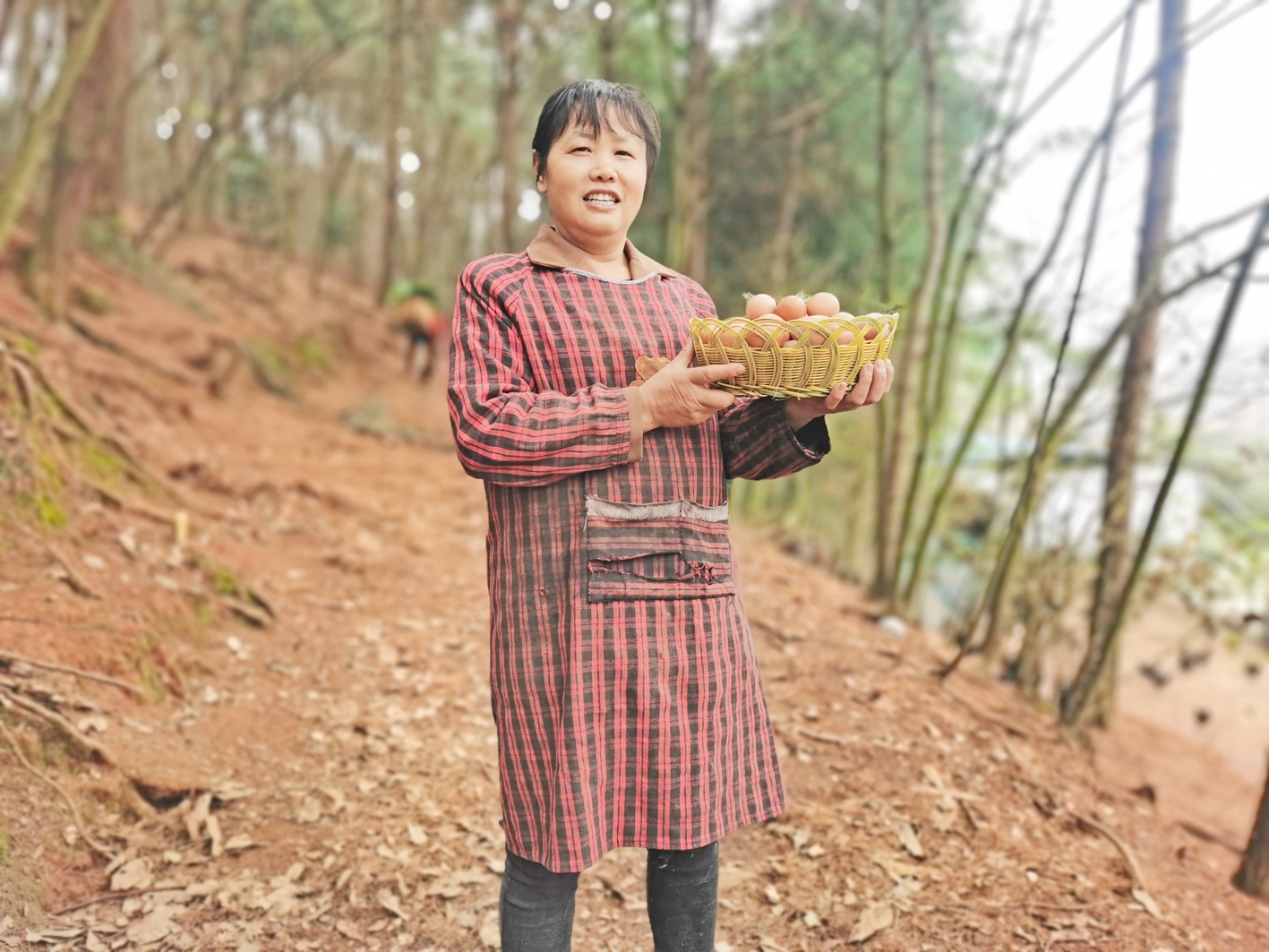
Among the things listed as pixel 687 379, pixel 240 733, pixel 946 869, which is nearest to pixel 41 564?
pixel 240 733

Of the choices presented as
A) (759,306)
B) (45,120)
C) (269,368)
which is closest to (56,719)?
(759,306)

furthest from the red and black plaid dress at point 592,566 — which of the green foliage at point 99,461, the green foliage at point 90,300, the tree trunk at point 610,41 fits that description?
the green foliage at point 90,300

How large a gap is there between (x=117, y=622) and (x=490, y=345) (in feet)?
7.17

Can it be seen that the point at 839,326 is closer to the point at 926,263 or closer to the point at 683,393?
the point at 683,393

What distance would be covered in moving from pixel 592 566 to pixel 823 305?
0.63 metres

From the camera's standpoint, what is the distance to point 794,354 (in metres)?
1.50

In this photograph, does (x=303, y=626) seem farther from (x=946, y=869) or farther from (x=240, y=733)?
(x=946, y=869)

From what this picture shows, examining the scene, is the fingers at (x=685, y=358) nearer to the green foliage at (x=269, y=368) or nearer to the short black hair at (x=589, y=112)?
the short black hair at (x=589, y=112)

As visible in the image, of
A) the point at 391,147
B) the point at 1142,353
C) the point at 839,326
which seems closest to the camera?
the point at 839,326

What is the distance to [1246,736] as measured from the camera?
8.79 meters

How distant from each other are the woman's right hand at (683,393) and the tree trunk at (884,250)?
10.9 feet

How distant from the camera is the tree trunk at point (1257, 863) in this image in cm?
274

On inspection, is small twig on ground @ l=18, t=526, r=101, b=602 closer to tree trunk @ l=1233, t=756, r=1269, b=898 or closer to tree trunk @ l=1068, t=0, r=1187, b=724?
tree trunk @ l=1233, t=756, r=1269, b=898

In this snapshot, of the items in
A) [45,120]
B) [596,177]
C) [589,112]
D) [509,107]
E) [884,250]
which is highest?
[509,107]
